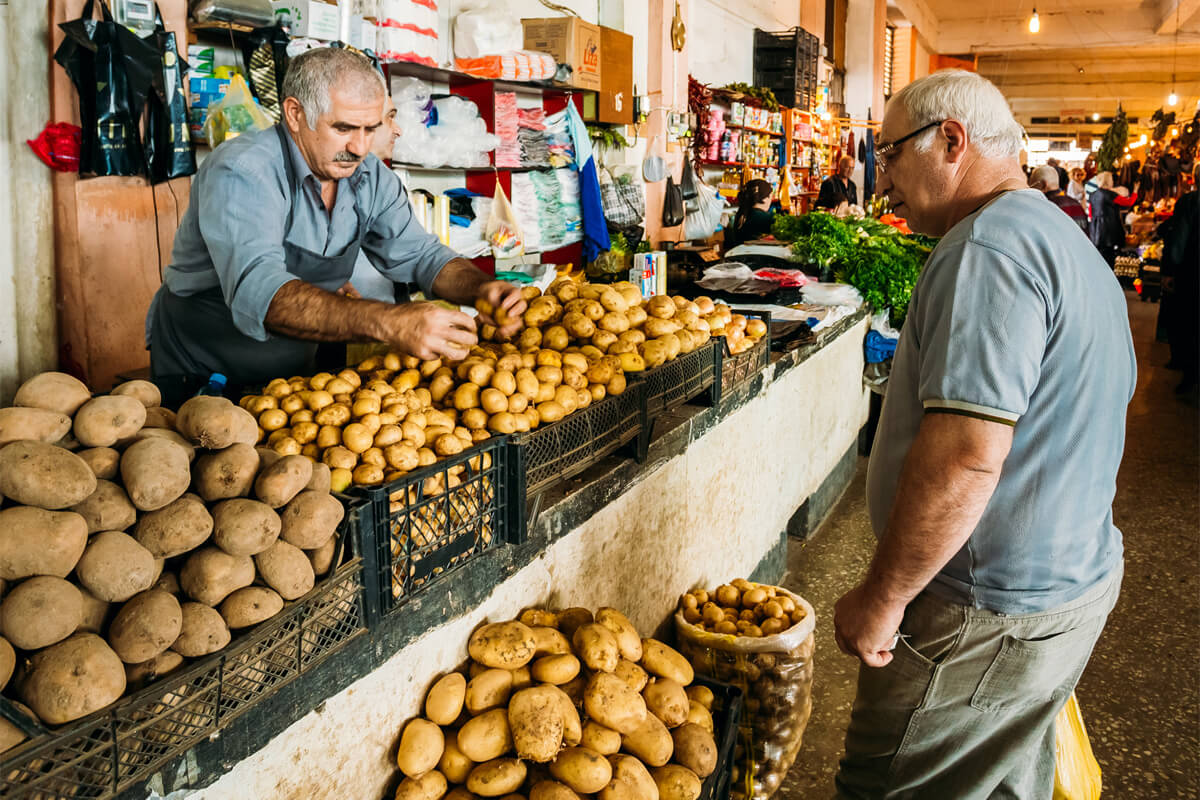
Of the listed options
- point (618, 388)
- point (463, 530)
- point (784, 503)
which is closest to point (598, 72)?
point (784, 503)

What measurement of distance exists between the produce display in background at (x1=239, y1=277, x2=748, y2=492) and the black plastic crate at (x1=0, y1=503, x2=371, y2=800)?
0.27m

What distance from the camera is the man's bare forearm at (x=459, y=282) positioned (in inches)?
107

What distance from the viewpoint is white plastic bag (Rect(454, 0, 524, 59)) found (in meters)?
5.42

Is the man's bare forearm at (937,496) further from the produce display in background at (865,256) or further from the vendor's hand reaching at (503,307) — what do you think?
the produce display in background at (865,256)

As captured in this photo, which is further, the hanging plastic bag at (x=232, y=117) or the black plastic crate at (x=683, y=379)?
the hanging plastic bag at (x=232, y=117)

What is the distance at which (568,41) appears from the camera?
612 centimetres

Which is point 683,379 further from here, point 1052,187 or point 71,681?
point 1052,187

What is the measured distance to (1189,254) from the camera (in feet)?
26.8

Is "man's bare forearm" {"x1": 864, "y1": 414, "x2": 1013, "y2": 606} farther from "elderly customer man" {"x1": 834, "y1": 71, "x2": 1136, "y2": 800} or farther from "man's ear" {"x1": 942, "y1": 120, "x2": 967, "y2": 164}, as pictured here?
"man's ear" {"x1": 942, "y1": 120, "x2": 967, "y2": 164}

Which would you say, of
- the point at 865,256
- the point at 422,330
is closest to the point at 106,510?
the point at 422,330

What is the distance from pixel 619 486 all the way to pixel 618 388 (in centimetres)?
28

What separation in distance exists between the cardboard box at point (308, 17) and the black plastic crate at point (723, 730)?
10.8 feet

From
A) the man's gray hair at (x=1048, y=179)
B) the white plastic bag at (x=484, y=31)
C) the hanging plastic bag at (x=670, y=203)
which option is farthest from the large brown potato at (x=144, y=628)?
the man's gray hair at (x=1048, y=179)

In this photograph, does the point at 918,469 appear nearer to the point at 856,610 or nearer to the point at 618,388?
the point at 856,610
